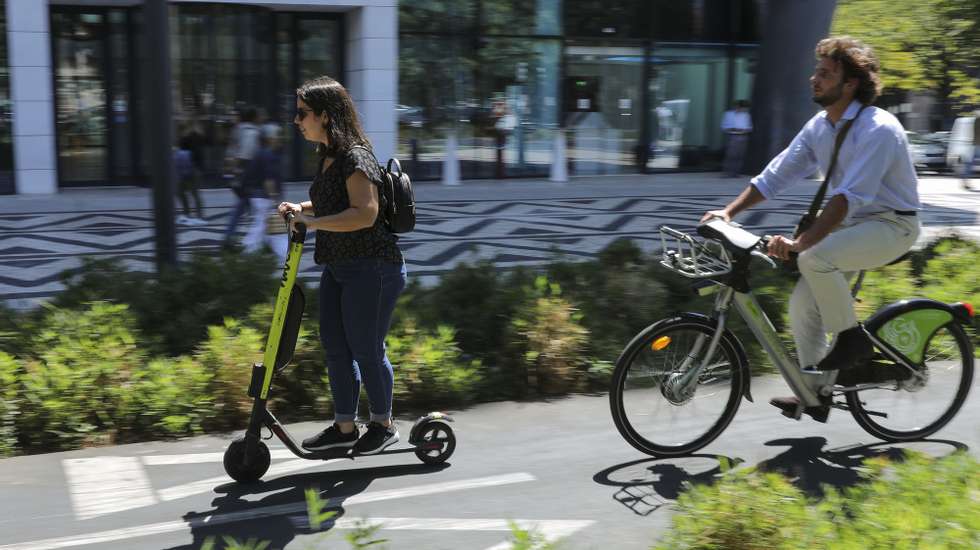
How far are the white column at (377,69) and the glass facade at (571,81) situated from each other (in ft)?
1.61

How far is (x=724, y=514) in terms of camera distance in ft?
9.57

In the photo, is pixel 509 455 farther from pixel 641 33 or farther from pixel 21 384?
pixel 641 33

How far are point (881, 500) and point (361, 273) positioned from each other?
7.04 feet

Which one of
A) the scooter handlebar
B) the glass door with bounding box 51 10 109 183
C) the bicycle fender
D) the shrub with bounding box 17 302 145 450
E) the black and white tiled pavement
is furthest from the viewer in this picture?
the glass door with bounding box 51 10 109 183

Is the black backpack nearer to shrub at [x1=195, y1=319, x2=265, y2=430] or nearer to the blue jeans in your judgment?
the blue jeans

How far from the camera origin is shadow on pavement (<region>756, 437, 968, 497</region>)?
4414 mm

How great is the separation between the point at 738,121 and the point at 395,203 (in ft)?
57.5

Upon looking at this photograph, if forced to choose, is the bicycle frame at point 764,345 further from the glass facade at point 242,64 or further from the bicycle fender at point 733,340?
the glass facade at point 242,64

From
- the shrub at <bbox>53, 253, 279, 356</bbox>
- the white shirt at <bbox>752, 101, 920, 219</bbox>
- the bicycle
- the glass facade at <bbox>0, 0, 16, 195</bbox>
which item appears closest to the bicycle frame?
the bicycle

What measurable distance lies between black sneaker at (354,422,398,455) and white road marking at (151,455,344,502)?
20cm

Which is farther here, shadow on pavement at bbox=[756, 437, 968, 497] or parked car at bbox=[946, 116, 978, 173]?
parked car at bbox=[946, 116, 978, 173]

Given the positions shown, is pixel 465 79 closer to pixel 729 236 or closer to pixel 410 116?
pixel 410 116

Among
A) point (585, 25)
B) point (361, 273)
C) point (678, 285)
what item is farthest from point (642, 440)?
point (585, 25)

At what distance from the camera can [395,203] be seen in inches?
166
